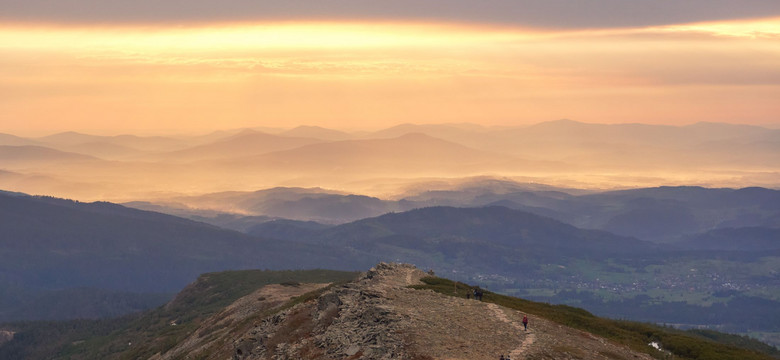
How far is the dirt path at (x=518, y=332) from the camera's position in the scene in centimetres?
8719

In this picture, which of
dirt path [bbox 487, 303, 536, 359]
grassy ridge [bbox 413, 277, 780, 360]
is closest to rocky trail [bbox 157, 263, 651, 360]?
dirt path [bbox 487, 303, 536, 359]

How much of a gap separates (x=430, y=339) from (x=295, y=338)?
2215 centimetres

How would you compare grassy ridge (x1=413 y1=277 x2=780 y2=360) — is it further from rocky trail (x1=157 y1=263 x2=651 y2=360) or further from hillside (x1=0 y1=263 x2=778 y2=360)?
rocky trail (x1=157 y1=263 x2=651 y2=360)

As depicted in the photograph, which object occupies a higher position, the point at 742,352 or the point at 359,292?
the point at 359,292

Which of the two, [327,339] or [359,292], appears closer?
[327,339]

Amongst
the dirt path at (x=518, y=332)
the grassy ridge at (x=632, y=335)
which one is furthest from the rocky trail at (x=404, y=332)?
the grassy ridge at (x=632, y=335)

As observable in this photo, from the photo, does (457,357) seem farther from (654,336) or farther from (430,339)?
(654,336)

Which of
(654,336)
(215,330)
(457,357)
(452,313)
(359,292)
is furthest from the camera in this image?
(215,330)

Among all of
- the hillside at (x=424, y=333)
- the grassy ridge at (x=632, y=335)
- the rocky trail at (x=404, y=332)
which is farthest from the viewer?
the grassy ridge at (x=632, y=335)

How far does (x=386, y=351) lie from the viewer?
8294 cm

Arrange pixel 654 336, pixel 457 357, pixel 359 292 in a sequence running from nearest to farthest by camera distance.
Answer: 1. pixel 457 357
2. pixel 359 292
3. pixel 654 336

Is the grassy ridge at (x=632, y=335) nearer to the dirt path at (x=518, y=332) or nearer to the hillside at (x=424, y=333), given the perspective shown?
the hillside at (x=424, y=333)

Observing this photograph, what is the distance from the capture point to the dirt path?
87.2 meters

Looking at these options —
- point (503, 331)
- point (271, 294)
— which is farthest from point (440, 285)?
point (271, 294)
